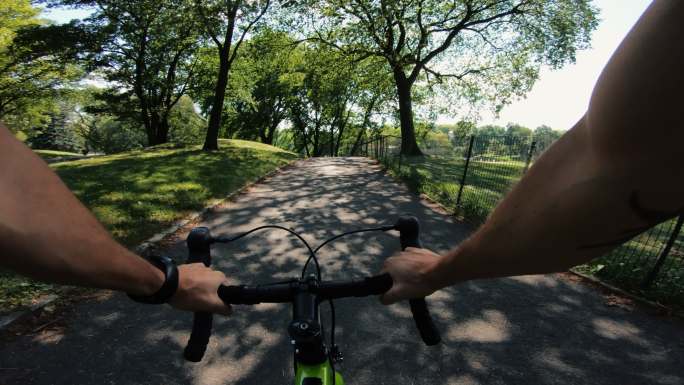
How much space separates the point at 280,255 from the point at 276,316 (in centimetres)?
190

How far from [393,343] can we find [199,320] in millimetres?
2731

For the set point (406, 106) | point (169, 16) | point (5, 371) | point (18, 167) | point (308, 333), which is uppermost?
point (169, 16)

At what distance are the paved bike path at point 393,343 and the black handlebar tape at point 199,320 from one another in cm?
200

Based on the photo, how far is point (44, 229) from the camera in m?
0.72

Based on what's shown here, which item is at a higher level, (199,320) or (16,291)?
(199,320)

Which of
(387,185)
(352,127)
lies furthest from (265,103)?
(387,185)

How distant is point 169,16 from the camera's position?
17.2m

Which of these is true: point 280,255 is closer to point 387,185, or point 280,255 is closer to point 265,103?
point 387,185

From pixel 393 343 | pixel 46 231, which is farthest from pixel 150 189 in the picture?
pixel 46 231

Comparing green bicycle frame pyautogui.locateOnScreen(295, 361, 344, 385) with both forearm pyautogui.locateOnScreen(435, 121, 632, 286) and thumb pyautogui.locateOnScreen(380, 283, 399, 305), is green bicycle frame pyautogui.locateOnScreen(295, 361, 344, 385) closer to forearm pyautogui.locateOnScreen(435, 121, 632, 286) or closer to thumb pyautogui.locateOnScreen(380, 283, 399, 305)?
thumb pyautogui.locateOnScreen(380, 283, 399, 305)

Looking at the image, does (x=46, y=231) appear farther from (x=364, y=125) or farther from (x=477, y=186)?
(x=364, y=125)

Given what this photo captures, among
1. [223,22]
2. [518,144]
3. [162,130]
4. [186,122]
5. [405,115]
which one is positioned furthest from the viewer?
[186,122]

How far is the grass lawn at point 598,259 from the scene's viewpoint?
16.6 feet

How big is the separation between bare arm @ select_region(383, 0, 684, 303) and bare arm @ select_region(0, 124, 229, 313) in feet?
3.06
